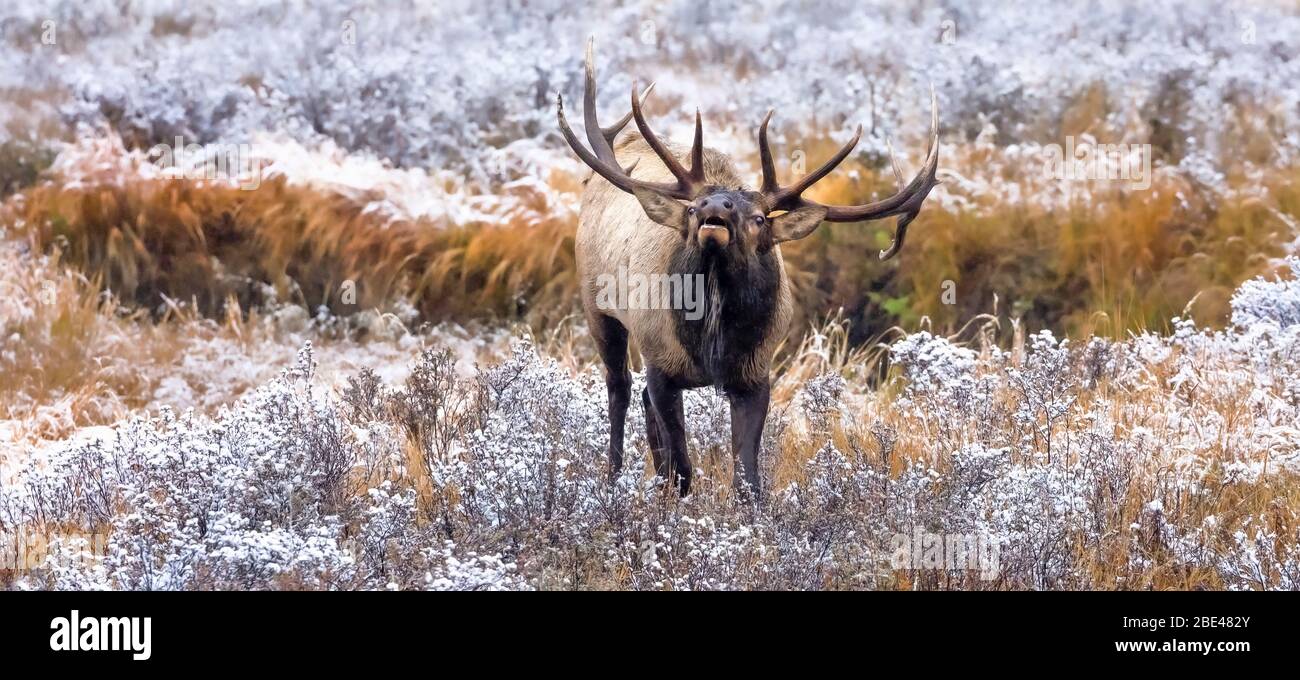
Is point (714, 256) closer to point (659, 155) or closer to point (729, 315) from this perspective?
point (729, 315)

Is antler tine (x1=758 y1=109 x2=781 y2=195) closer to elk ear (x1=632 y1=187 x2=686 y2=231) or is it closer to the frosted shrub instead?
elk ear (x1=632 y1=187 x2=686 y2=231)

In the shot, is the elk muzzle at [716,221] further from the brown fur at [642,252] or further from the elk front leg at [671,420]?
the elk front leg at [671,420]

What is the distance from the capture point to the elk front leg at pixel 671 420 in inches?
284

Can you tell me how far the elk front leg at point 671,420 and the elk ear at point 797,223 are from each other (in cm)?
86

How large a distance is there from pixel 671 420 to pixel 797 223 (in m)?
1.07

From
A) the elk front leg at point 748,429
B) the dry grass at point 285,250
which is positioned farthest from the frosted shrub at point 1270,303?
the dry grass at point 285,250

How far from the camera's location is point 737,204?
6.57m

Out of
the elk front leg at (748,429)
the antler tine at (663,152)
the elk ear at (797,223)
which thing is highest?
the antler tine at (663,152)

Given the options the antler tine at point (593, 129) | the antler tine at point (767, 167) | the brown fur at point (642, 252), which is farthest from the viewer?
the antler tine at point (593, 129)

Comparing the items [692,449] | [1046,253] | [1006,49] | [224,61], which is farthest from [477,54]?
[692,449]

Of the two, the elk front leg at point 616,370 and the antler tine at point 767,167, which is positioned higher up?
Answer: the antler tine at point 767,167

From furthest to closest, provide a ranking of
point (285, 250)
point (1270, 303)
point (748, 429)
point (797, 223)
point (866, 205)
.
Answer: point (285, 250) → point (1270, 303) → point (748, 429) → point (866, 205) → point (797, 223)

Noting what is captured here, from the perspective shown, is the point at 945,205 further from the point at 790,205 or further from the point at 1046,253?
the point at 790,205

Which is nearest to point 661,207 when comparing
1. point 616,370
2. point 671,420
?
point 671,420
